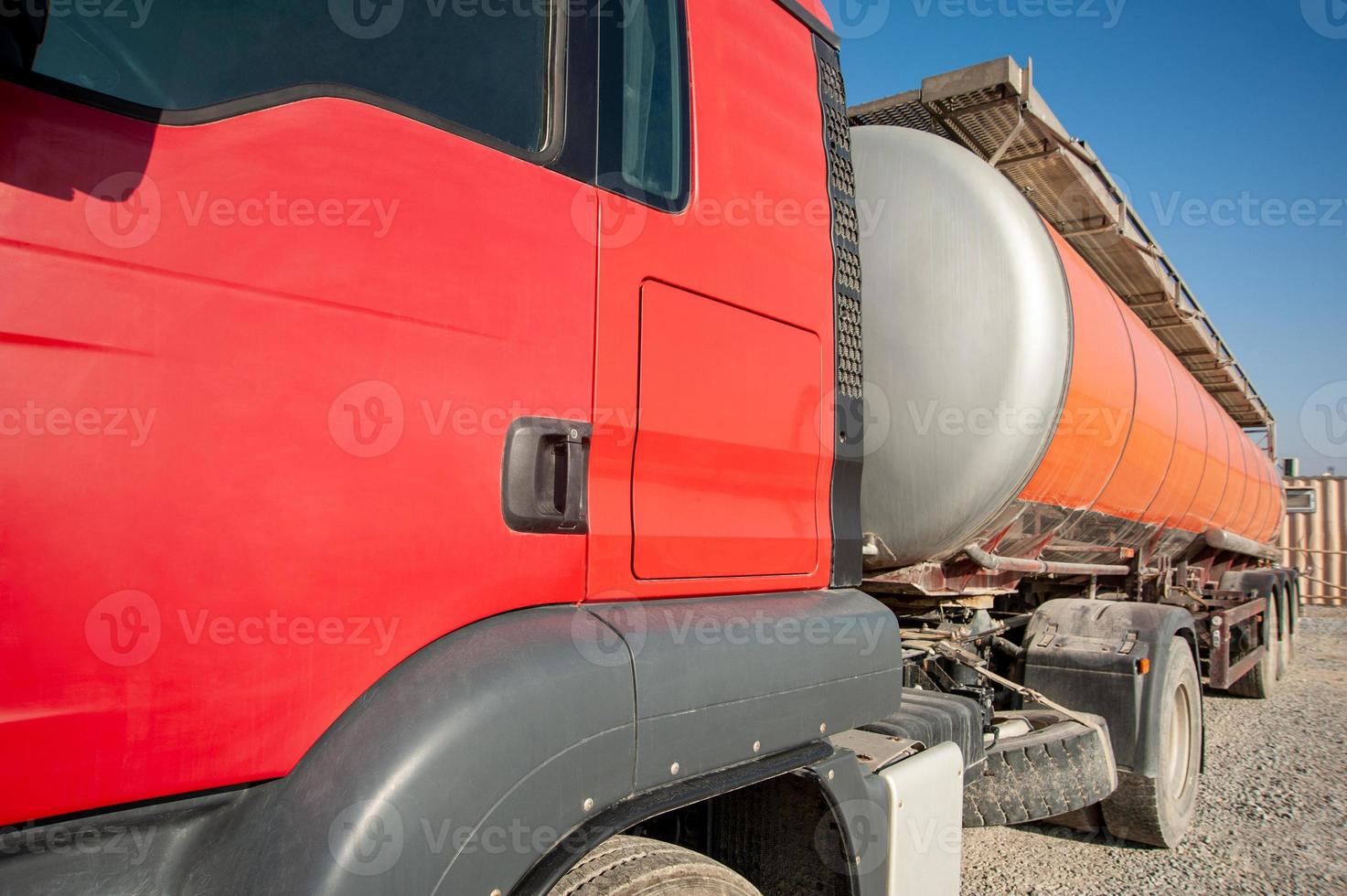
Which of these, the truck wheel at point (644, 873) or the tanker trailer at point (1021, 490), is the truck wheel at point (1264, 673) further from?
the truck wheel at point (644, 873)

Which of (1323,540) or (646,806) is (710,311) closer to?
(646,806)

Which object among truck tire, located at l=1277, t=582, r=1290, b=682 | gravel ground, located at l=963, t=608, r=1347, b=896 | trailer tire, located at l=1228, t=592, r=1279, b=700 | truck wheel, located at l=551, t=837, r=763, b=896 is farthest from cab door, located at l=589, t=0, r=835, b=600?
truck tire, located at l=1277, t=582, r=1290, b=682

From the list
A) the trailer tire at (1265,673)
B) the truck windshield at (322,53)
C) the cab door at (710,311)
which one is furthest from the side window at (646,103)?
the trailer tire at (1265,673)

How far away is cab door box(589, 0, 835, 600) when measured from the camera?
5.55 ft

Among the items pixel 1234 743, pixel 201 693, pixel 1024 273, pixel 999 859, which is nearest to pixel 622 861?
pixel 201 693

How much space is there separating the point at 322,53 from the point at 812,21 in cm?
151

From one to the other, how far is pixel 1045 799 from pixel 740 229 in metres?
2.71

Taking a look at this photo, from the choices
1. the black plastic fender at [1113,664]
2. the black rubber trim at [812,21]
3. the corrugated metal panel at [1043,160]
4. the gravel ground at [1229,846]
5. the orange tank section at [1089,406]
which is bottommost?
the gravel ground at [1229,846]

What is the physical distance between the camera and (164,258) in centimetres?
115

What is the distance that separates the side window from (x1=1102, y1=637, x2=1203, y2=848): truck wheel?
350 cm

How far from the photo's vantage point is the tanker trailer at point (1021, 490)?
9.56 feet

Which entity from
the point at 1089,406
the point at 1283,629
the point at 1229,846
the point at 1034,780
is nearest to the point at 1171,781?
the point at 1229,846

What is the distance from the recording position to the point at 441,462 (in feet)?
4.59

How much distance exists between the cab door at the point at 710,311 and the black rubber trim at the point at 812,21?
0.07 meters
